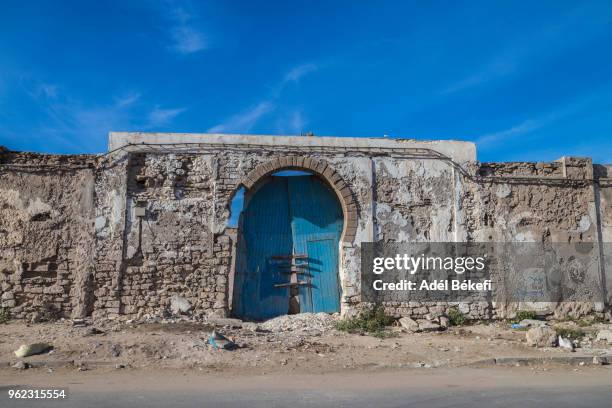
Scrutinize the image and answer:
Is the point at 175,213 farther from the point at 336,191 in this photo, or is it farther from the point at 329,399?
the point at 329,399

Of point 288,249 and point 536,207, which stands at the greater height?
point 536,207

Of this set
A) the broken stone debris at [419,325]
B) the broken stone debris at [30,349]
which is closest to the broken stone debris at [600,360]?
the broken stone debris at [419,325]

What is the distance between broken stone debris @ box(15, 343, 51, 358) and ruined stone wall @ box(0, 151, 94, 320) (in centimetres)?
180

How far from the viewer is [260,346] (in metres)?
7.72

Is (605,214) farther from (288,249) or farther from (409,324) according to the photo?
(288,249)

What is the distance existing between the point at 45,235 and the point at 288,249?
4296 millimetres

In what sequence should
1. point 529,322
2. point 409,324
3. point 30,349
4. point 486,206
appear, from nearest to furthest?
point 30,349 < point 409,324 < point 529,322 < point 486,206

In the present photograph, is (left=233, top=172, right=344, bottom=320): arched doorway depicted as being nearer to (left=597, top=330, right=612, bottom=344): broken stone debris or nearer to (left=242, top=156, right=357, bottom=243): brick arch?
(left=242, top=156, right=357, bottom=243): brick arch

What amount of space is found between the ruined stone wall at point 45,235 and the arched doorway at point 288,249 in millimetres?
2756

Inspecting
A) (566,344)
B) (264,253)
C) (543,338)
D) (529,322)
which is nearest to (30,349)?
(264,253)

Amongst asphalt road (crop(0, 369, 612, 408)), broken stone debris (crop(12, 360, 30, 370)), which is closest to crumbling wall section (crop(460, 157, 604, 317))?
asphalt road (crop(0, 369, 612, 408))

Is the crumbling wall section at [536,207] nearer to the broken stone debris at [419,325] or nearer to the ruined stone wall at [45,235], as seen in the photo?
the broken stone debris at [419,325]

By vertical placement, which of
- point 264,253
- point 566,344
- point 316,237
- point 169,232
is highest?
point 169,232

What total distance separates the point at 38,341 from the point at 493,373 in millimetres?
6365
